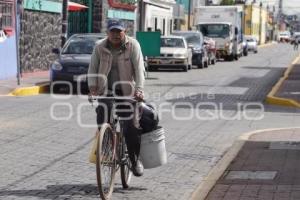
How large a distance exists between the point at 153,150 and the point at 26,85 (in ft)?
45.7

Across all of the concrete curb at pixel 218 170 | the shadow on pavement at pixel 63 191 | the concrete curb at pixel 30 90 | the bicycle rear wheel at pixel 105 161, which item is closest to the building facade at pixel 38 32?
the concrete curb at pixel 30 90

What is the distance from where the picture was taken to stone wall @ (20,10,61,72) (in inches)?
1030

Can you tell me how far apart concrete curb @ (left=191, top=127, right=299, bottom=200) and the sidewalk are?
904 centimetres

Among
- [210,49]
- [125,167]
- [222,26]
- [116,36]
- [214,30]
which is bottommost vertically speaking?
[210,49]

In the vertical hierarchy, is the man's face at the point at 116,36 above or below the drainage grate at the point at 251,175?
above

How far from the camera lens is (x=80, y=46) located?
22.4m

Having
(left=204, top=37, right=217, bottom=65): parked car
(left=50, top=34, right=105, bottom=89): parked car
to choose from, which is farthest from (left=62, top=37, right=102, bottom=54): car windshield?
(left=204, top=37, right=217, bottom=65): parked car

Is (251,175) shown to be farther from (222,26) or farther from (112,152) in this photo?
(222,26)

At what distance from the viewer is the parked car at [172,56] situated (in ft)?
113

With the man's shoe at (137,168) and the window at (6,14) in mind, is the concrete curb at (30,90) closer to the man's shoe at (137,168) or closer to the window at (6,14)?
the window at (6,14)

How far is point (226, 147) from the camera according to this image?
1168 centimetres

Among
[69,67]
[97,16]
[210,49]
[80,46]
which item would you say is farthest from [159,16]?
[69,67]

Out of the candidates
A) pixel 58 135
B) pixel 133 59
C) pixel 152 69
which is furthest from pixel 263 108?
pixel 152 69

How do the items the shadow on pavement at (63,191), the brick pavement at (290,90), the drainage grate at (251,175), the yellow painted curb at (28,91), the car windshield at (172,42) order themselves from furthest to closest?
the car windshield at (172,42), the brick pavement at (290,90), the yellow painted curb at (28,91), the drainage grate at (251,175), the shadow on pavement at (63,191)
